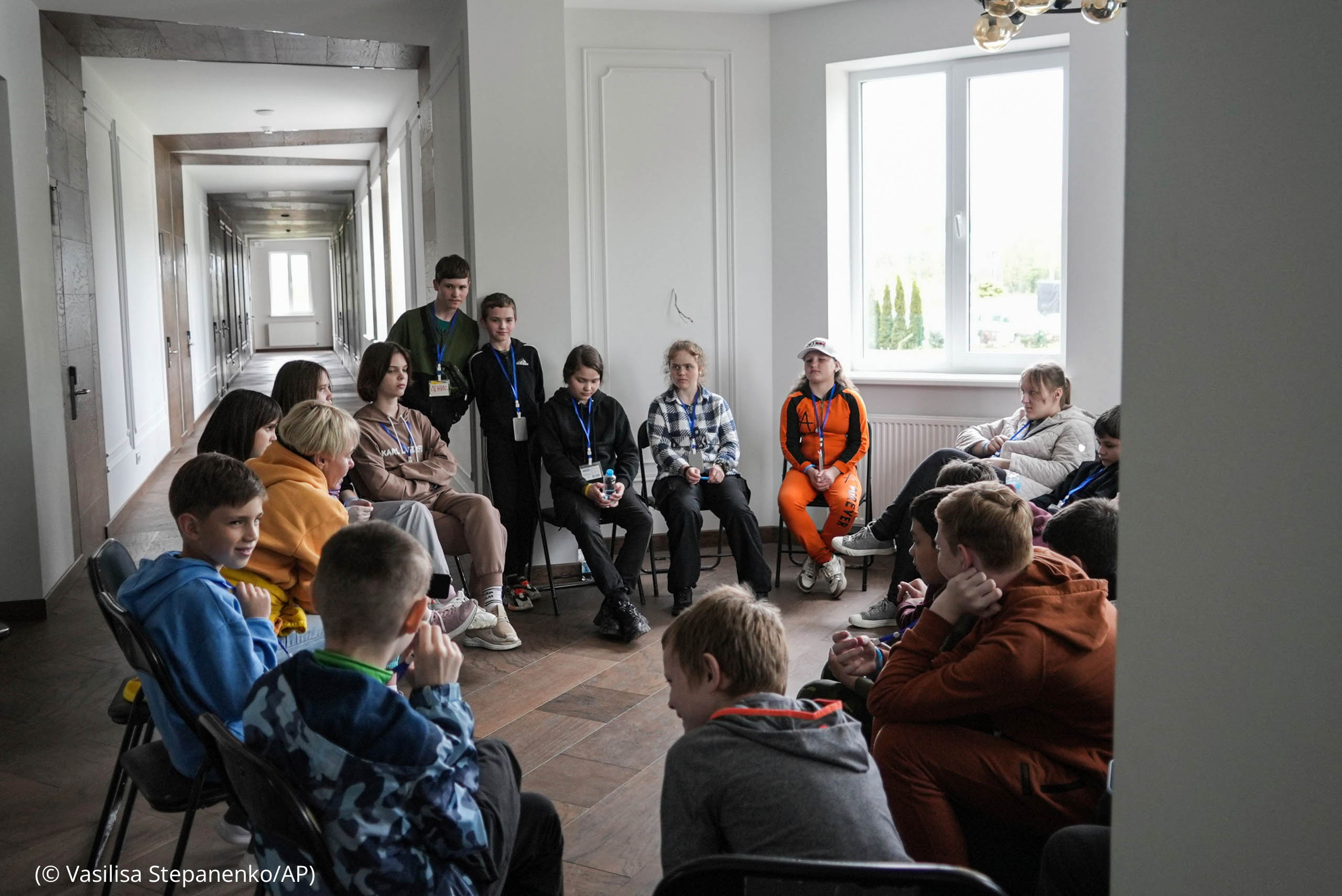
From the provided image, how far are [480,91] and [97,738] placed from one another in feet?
10.6

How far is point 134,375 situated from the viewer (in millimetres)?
7953

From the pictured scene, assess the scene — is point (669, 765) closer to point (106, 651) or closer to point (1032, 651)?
point (1032, 651)

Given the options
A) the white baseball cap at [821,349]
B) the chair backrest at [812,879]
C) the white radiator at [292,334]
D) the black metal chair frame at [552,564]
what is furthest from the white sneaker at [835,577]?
the white radiator at [292,334]

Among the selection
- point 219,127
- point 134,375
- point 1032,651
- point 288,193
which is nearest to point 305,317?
point 288,193

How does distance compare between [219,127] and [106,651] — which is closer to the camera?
[106,651]

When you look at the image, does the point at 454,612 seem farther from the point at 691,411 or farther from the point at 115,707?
the point at 691,411

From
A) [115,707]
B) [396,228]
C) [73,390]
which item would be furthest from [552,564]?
[396,228]

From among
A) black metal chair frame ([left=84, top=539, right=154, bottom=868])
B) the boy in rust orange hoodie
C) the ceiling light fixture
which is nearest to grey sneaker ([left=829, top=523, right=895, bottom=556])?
the ceiling light fixture

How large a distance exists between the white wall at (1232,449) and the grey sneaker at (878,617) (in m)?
3.78

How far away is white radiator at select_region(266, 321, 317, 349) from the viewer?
101 ft

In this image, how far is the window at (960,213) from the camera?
5953mm

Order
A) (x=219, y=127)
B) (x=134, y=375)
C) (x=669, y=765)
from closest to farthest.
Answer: (x=669, y=765) < (x=134, y=375) < (x=219, y=127)

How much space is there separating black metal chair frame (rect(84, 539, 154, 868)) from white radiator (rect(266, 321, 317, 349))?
29698mm

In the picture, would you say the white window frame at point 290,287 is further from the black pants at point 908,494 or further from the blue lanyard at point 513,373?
the black pants at point 908,494
